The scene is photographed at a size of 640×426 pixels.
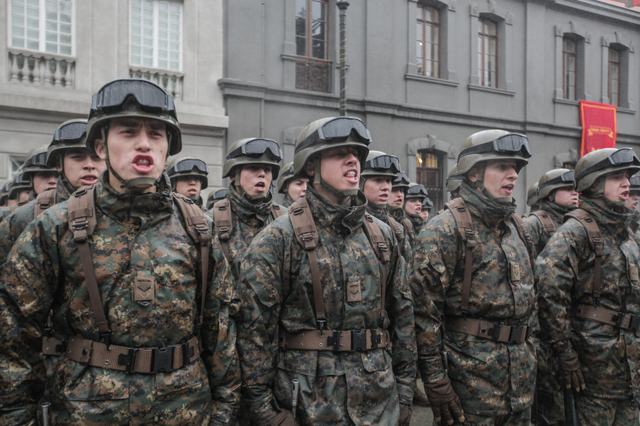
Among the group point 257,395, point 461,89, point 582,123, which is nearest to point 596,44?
point 582,123

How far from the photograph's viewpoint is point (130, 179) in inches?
99.1

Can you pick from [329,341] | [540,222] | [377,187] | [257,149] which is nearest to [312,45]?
[377,187]

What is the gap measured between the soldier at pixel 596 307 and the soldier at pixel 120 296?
2.79 metres

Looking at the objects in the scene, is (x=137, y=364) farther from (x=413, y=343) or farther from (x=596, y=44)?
(x=596, y=44)

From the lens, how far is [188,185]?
713 centimetres

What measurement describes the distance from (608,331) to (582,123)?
16855 millimetres

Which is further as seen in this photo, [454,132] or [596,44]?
[596,44]

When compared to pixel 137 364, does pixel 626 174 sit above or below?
above

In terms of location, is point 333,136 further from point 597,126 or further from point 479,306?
point 597,126

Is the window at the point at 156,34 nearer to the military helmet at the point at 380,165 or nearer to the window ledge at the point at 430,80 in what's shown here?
the window ledge at the point at 430,80

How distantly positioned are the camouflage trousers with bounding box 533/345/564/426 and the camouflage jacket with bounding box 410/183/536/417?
1260 millimetres

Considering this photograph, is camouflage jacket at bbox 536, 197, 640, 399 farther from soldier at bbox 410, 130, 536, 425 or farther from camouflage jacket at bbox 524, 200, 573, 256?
camouflage jacket at bbox 524, 200, 573, 256

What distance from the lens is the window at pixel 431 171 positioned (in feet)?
53.1

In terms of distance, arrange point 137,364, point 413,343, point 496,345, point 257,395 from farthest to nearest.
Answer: point 496,345
point 413,343
point 257,395
point 137,364
